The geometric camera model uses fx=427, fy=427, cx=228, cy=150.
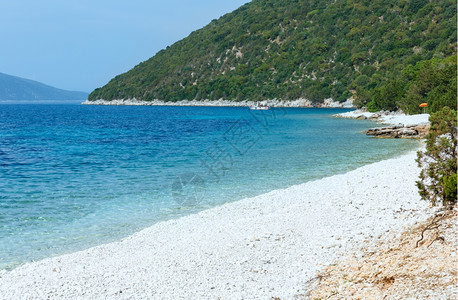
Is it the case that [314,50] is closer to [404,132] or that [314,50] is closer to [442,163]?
[404,132]

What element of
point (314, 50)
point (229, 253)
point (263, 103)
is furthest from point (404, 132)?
point (314, 50)

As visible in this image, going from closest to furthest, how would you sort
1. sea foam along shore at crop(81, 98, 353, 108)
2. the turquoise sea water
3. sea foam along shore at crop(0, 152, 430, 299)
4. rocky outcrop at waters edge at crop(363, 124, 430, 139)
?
1. sea foam along shore at crop(0, 152, 430, 299)
2. the turquoise sea water
3. rocky outcrop at waters edge at crop(363, 124, 430, 139)
4. sea foam along shore at crop(81, 98, 353, 108)

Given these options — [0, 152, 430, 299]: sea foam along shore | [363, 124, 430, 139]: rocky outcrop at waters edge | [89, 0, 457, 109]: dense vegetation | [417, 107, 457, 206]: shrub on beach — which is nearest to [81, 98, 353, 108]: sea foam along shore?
[89, 0, 457, 109]: dense vegetation

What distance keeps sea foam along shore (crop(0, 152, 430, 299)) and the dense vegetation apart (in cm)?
6843

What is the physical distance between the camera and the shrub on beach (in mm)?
9922

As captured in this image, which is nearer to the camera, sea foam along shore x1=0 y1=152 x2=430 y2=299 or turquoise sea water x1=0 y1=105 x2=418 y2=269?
sea foam along shore x1=0 y1=152 x2=430 y2=299

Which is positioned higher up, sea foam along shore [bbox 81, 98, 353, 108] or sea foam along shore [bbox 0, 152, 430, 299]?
sea foam along shore [bbox 0, 152, 430, 299]

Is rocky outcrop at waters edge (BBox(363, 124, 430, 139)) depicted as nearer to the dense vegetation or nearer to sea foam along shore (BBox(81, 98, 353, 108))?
the dense vegetation

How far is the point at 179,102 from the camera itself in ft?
595

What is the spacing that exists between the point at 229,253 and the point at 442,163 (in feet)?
18.7

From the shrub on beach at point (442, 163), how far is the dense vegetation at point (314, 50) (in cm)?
6782

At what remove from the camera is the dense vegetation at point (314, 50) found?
119 metres

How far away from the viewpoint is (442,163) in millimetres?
10492

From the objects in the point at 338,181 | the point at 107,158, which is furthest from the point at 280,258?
the point at 107,158
